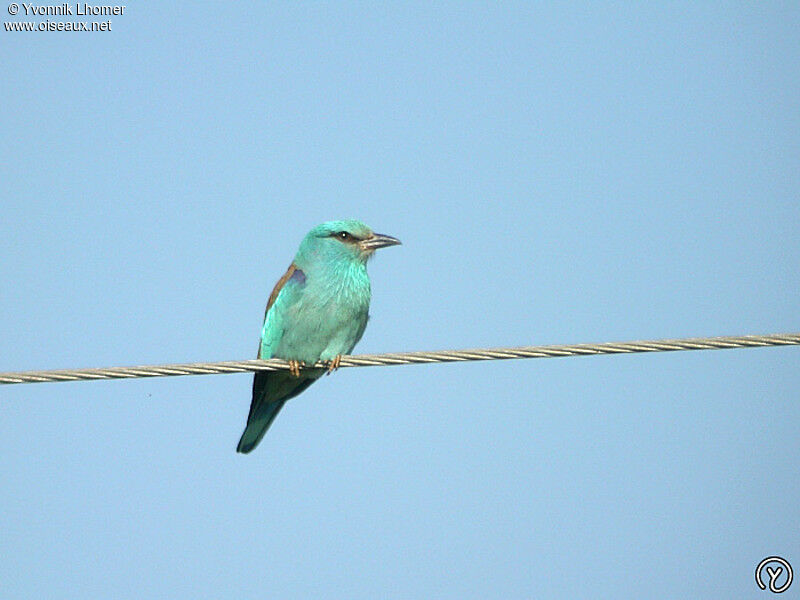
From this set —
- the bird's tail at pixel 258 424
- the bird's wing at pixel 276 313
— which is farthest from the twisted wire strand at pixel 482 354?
the bird's tail at pixel 258 424

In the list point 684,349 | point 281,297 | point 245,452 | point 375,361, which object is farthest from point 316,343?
point 684,349

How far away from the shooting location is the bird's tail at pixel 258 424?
6914mm

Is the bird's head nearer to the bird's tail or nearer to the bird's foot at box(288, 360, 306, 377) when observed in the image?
the bird's foot at box(288, 360, 306, 377)

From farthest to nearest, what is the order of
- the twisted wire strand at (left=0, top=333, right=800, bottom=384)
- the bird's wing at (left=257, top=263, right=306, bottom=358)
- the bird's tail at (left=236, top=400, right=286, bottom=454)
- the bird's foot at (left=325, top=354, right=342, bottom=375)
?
1. the bird's tail at (left=236, top=400, right=286, bottom=454)
2. the bird's wing at (left=257, top=263, right=306, bottom=358)
3. the bird's foot at (left=325, top=354, right=342, bottom=375)
4. the twisted wire strand at (left=0, top=333, right=800, bottom=384)

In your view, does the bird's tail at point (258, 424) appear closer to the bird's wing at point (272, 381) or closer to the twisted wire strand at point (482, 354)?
the bird's wing at point (272, 381)

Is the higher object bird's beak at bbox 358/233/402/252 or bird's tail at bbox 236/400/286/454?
bird's beak at bbox 358/233/402/252

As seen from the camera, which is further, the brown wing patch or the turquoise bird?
the brown wing patch

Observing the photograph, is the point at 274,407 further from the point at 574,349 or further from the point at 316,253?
the point at 574,349

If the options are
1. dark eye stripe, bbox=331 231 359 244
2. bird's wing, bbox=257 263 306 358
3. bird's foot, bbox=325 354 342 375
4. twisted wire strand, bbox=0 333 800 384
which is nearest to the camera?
twisted wire strand, bbox=0 333 800 384

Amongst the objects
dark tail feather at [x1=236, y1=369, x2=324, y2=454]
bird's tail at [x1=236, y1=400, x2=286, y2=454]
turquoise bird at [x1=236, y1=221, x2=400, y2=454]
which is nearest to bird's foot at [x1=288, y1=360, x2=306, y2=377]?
turquoise bird at [x1=236, y1=221, x2=400, y2=454]

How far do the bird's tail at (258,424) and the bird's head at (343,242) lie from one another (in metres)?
0.97

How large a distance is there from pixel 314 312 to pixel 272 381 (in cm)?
58

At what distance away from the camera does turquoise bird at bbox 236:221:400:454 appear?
6.42 m

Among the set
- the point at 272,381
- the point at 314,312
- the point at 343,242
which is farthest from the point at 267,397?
the point at 343,242
